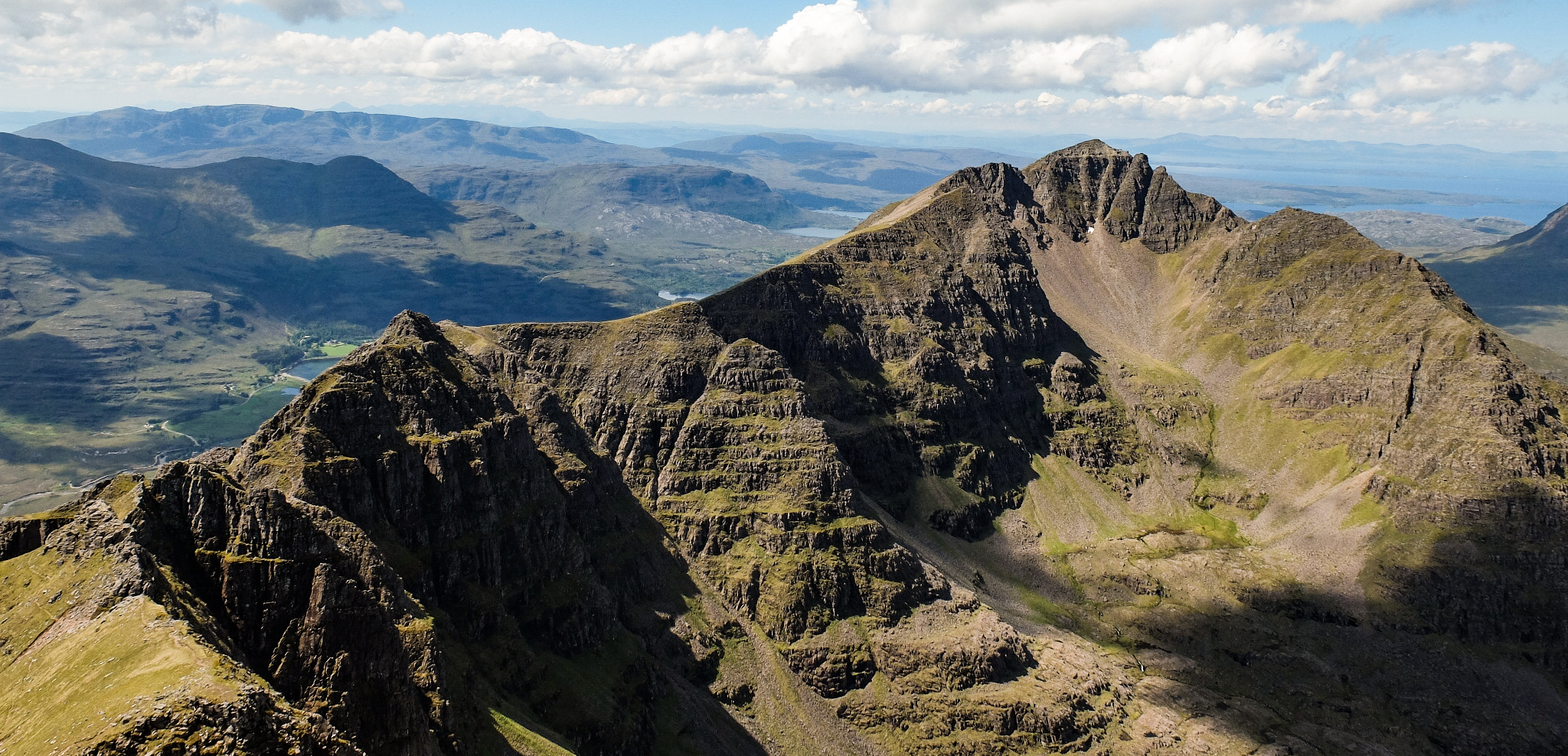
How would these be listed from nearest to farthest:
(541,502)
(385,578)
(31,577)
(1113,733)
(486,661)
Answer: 1. (31,577)
2. (385,578)
3. (486,661)
4. (541,502)
5. (1113,733)

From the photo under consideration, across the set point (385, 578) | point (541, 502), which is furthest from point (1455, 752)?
point (385, 578)

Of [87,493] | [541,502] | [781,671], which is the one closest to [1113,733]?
[781,671]

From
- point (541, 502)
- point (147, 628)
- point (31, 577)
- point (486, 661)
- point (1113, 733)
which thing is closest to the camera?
point (147, 628)

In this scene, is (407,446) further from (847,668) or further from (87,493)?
(847,668)

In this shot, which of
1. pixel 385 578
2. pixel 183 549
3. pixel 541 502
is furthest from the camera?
pixel 541 502

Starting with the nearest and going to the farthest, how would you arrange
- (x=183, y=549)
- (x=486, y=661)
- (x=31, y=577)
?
(x=31, y=577)
(x=183, y=549)
(x=486, y=661)

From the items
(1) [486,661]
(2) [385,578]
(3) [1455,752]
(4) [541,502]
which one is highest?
(2) [385,578]

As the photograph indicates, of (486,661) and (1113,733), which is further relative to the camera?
(1113,733)

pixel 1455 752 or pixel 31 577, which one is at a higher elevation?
pixel 31 577

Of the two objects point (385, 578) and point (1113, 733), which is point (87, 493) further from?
point (1113, 733)
